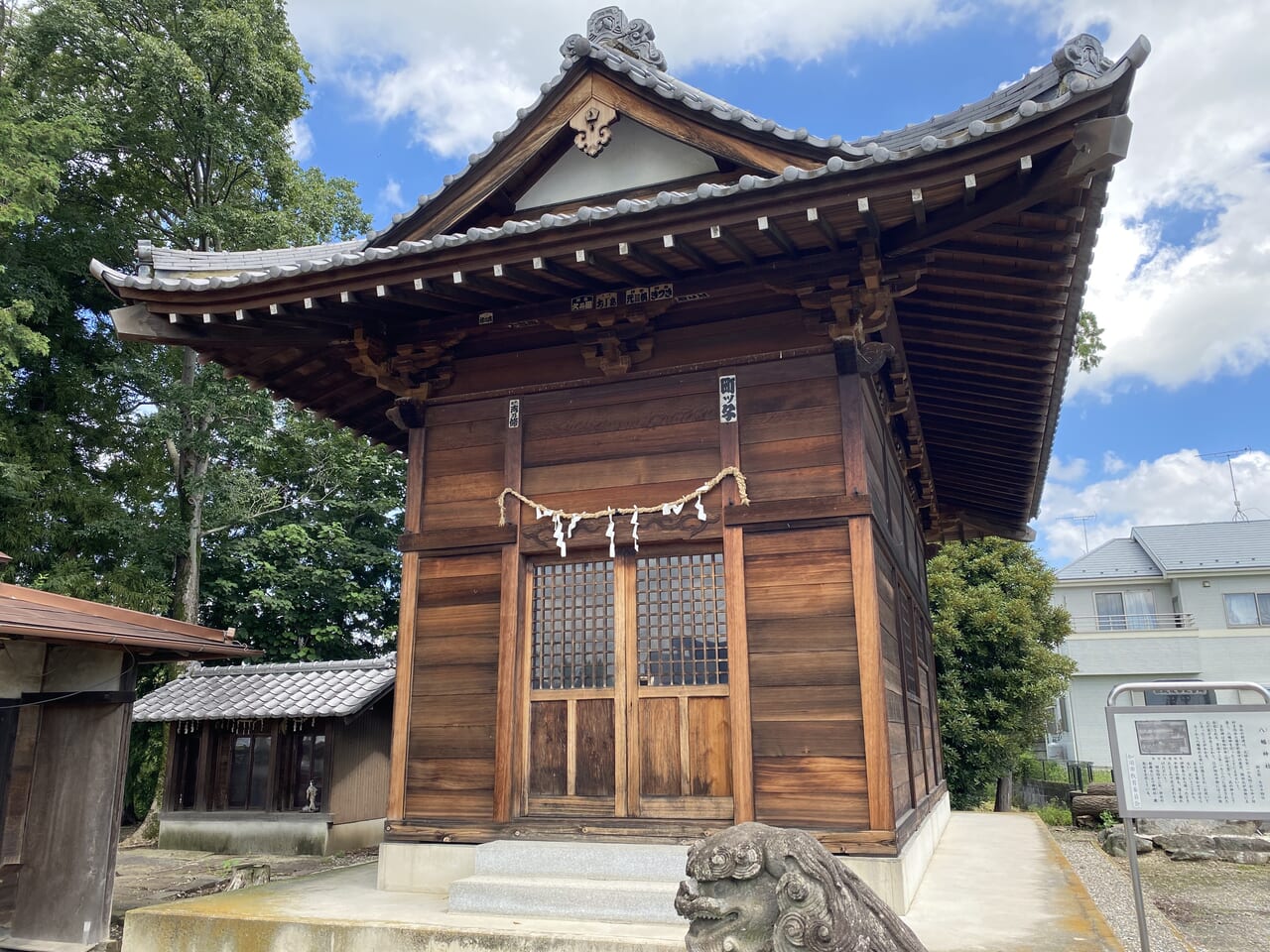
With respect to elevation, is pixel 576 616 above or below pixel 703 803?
above

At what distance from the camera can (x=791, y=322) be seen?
6.45 metres

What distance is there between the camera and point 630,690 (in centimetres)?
630

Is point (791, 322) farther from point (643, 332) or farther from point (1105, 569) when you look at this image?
point (1105, 569)

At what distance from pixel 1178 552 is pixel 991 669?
14660 mm

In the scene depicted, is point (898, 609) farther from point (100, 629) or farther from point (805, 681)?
point (100, 629)

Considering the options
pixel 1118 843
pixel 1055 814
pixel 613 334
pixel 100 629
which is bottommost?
pixel 1055 814

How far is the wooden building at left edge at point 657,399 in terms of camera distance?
18.2ft

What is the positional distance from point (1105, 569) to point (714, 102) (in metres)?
29.4

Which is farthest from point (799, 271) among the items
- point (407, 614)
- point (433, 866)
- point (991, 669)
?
point (991, 669)

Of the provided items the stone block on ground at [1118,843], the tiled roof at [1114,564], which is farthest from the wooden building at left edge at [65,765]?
the tiled roof at [1114,564]

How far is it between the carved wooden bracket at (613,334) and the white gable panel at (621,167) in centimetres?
122

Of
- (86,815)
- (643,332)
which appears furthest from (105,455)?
(643,332)

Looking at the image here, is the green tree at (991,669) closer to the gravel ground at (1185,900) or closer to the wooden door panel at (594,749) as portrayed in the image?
the gravel ground at (1185,900)

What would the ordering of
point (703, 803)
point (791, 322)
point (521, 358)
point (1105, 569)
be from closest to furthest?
point (703, 803)
point (791, 322)
point (521, 358)
point (1105, 569)
